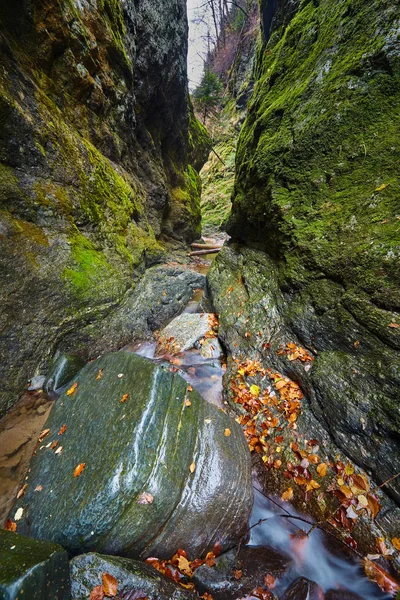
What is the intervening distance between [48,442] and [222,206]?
25463mm

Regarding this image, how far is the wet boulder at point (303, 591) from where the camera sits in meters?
2.07

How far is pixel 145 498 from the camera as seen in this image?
2084 mm

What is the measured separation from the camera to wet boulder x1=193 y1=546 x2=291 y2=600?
207cm

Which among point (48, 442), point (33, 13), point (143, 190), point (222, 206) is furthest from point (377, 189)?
point (222, 206)

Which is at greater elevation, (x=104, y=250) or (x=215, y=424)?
(x=104, y=250)

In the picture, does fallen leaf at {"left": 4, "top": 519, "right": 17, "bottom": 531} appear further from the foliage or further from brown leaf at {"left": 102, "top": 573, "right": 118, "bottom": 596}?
the foliage

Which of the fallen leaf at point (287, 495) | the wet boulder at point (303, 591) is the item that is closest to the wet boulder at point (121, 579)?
the wet boulder at point (303, 591)

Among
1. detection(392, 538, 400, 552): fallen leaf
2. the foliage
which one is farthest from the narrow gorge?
the foliage

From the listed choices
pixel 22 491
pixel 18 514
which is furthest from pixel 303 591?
pixel 22 491

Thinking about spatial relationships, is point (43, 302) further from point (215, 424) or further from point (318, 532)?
point (318, 532)

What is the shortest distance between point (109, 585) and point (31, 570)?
0.67 m

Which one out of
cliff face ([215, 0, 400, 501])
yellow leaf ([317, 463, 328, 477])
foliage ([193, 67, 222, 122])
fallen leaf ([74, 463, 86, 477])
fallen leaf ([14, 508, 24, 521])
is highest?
foliage ([193, 67, 222, 122])

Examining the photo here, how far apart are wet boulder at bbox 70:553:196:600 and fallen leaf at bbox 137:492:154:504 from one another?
0.38 metres

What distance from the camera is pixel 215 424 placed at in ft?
9.39
